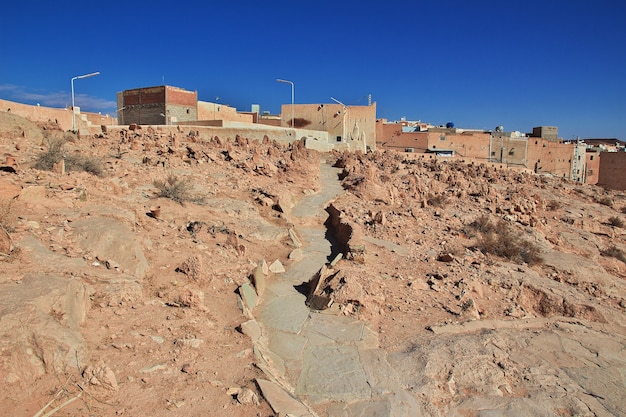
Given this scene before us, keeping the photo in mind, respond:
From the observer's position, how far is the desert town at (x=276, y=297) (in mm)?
3090

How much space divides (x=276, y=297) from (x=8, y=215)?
3368mm

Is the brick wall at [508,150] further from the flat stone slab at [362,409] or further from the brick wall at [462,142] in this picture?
the flat stone slab at [362,409]

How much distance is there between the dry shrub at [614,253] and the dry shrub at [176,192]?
966 centimetres

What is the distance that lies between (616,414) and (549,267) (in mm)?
4799

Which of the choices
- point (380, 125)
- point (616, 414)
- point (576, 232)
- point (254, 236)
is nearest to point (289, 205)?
point (254, 236)

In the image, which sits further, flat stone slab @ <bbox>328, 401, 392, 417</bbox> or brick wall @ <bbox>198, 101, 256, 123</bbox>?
Answer: brick wall @ <bbox>198, 101, 256, 123</bbox>

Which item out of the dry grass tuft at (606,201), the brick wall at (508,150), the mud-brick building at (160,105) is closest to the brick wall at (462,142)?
the brick wall at (508,150)

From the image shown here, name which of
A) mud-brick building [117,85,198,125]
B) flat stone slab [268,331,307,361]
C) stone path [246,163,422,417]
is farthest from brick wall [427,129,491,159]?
flat stone slab [268,331,307,361]

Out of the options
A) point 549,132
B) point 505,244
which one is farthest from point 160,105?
point 549,132

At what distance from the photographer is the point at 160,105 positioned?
22703 millimetres

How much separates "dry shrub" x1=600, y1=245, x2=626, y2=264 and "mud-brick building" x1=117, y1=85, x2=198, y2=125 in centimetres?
1970

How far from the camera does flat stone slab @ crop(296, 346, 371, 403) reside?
362 cm

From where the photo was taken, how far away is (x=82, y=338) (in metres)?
3.25

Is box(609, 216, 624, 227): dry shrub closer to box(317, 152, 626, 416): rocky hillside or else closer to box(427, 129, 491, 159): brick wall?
box(317, 152, 626, 416): rocky hillside
